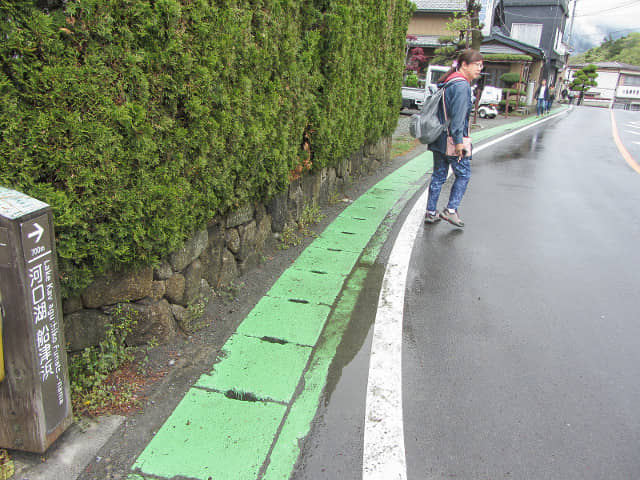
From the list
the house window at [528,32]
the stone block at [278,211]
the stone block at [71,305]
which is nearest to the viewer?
the stone block at [71,305]

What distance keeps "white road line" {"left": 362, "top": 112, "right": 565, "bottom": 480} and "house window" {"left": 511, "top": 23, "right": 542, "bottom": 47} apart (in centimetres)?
4881

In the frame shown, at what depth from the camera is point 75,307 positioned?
2514 millimetres

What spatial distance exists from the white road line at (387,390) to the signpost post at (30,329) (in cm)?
152

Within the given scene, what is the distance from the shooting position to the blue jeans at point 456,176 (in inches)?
227

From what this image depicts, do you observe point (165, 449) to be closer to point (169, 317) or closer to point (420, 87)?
point (169, 317)

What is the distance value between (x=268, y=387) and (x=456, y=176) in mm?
4219

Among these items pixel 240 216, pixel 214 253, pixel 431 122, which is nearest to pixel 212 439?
pixel 214 253

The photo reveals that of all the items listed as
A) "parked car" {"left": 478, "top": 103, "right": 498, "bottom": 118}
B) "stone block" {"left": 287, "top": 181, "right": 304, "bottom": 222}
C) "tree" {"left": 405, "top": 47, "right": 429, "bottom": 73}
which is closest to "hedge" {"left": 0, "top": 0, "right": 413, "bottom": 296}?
"stone block" {"left": 287, "top": 181, "right": 304, "bottom": 222}

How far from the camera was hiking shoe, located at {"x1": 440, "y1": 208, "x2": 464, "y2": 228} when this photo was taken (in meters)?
5.89

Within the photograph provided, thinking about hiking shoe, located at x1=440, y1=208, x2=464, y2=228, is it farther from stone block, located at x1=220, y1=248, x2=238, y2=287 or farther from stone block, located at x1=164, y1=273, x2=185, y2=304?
stone block, located at x1=164, y1=273, x2=185, y2=304

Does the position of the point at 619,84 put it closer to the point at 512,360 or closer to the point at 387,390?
the point at 512,360

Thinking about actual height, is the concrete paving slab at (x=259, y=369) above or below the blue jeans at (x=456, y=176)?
below

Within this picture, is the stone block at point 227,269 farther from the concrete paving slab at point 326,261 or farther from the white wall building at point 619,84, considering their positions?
the white wall building at point 619,84

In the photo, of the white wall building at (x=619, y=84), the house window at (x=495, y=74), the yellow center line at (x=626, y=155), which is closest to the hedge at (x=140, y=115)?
the yellow center line at (x=626, y=155)
